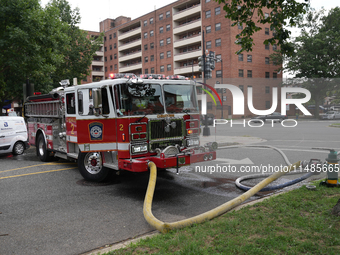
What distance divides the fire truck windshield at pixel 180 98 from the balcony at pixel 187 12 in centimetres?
5166

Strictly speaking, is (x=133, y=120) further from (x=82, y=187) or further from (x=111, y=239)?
(x=111, y=239)

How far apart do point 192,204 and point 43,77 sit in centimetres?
1705

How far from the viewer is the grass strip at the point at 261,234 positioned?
379 cm

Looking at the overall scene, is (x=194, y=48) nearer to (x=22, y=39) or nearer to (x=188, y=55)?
(x=188, y=55)

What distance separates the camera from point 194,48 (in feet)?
191

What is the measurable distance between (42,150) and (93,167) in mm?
4662

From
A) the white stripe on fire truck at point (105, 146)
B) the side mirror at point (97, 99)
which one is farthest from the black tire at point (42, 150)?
the side mirror at point (97, 99)

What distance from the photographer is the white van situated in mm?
13312

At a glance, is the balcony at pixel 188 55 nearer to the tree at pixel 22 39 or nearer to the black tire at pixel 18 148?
the tree at pixel 22 39

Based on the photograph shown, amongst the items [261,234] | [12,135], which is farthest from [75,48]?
[261,234]

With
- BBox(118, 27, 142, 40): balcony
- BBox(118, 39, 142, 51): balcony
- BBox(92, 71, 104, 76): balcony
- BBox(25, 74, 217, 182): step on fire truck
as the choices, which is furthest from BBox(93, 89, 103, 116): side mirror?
BBox(92, 71, 104, 76): balcony

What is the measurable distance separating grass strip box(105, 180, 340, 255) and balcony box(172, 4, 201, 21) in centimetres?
5543

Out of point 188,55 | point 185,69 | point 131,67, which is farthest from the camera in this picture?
point 131,67

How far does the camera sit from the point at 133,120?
278 inches
